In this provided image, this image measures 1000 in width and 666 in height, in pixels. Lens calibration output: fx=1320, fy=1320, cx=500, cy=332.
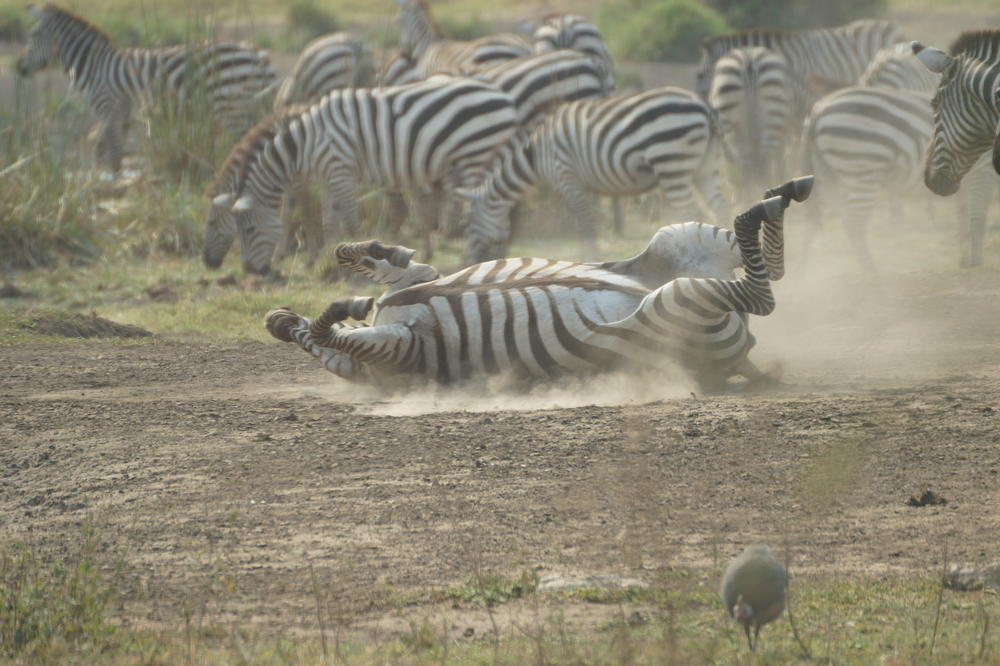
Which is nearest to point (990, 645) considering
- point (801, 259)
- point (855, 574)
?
point (855, 574)

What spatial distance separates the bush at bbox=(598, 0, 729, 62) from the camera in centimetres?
2750

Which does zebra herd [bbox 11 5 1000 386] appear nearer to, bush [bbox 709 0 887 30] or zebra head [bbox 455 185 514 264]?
zebra head [bbox 455 185 514 264]

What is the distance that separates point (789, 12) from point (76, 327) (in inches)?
955

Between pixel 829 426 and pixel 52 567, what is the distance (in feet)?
10.2

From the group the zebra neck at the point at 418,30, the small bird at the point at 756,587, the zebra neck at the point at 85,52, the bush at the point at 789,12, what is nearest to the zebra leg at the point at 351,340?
the small bird at the point at 756,587

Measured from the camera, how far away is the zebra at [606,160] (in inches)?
460

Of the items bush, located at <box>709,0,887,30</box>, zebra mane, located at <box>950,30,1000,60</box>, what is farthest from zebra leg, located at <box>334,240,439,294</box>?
bush, located at <box>709,0,887,30</box>

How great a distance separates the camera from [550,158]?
39.8ft

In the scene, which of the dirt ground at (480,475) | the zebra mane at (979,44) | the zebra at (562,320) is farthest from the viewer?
the zebra mane at (979,44)

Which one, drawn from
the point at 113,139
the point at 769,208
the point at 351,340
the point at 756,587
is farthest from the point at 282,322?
the point at 113,139

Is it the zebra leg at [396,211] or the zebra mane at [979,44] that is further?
the zebra leg at [396,211]

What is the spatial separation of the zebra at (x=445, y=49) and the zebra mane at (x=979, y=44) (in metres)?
8.94

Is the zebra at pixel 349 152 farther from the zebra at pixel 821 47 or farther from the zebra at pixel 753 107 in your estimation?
the zebra at pixel 821 47

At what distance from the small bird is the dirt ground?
885 millimetres
